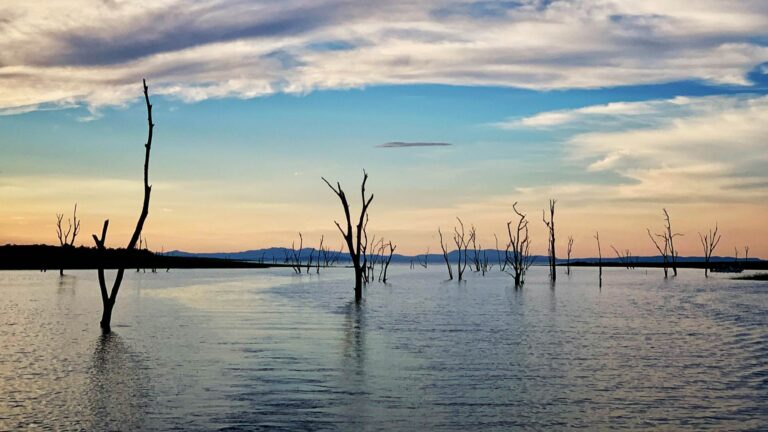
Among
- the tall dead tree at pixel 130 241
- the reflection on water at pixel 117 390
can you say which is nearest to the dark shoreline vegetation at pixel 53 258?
the tall dead tree at pixel 130 241

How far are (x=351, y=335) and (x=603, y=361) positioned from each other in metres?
7.57

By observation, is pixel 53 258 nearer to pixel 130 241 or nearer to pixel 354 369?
pixel 130 241

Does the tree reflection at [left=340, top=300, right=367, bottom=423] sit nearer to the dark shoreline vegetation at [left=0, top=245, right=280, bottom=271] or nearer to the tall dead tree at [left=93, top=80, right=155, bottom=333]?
the tall dead tree at [left=93, top=80, right=155, bottom=333]

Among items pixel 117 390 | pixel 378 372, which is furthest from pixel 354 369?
pixel 117 390

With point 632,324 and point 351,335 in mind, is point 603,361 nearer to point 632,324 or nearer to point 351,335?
point 351,335

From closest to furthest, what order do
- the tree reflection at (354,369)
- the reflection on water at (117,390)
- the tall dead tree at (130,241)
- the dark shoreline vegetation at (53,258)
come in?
the reflection on water at (117,390) < the tree reflection at (354,369) < the tall dead tree at (130,241) < the dark shoreline vegetation at (53,258)

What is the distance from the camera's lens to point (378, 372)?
48.3 ft

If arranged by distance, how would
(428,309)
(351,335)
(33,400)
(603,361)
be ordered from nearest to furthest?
1. (33,400)
2. (603,361)
3. (351,335)
4. (428,309)

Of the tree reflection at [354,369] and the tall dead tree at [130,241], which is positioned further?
the tall dead tree at [130,241]

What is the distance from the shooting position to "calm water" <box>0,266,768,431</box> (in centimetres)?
1069

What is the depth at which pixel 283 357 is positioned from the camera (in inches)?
650

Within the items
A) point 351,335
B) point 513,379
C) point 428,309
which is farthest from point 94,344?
point 428,309

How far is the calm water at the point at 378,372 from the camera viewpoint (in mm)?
10688

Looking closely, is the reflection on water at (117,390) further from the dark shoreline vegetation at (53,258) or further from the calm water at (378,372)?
the dark shoreline vegetation at (53,258)
